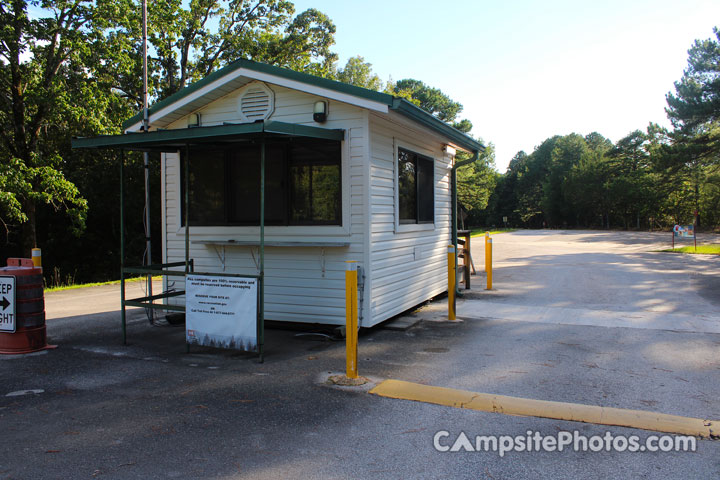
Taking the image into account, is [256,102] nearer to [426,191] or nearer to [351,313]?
[426,191]

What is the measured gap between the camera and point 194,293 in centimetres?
580

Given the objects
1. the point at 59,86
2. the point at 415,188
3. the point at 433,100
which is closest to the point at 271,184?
the point at 415,188

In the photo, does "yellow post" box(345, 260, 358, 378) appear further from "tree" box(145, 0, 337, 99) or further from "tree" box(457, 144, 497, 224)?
"tree" box(457, 144, 497, 224)

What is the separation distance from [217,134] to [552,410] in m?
4.25

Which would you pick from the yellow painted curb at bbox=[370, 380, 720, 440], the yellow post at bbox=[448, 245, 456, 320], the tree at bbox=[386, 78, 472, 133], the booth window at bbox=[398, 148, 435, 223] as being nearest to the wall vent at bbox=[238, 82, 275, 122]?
the booth window at bbox=[398, 148, 435, 223]

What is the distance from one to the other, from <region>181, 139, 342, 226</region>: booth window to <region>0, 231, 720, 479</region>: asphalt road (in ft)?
5.65

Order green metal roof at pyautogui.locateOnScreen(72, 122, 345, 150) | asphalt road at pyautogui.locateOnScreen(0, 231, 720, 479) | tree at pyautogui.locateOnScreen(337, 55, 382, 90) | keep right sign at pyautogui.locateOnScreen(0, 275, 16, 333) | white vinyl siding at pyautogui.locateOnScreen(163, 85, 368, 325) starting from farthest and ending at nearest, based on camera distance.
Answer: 1. tree at pyautogui.locateOnScreen(337, 55, 382, 90)
2. white vinyl siding at pyautogui.locateOnScreen(163, 85, 368, 325)
3. keep right sign at pyautogui.locateOnScreen(0, 275, 16, 333)
4. green metal roof at pyautogui.locateOnScreen(72, 122, 345, 150)
5. asphalt road at pyautogui.locateOnScreen(0, 231, 720, 479)

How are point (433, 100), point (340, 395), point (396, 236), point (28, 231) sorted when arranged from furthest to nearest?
point (433, 100)
point (28, 231)
point (396, 236)
point (340, 395)

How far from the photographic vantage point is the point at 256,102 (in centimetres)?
729

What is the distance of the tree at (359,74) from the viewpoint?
3653cm

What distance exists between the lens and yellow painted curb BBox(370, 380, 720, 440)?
3730 mm

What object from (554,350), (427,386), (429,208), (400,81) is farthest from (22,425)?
(400,81)

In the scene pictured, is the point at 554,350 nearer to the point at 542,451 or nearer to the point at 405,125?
the point at 542,451

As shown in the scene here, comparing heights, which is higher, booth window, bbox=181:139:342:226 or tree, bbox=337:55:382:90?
tree, bbox=337:55:382:90
